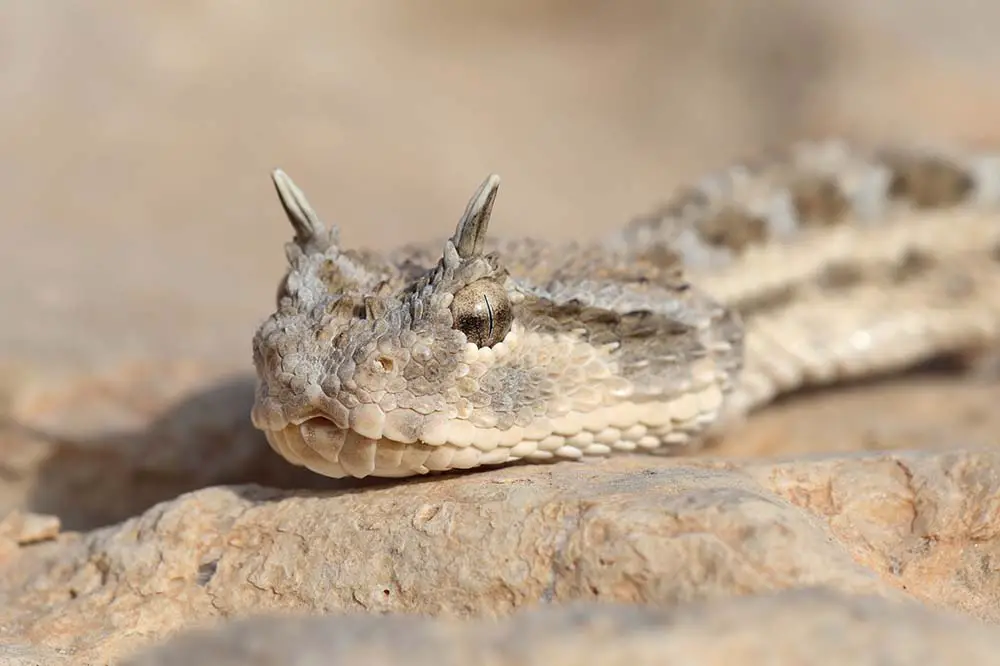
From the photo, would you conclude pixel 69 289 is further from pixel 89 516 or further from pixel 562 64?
pixel 562 64

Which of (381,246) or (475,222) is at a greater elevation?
(381,246)

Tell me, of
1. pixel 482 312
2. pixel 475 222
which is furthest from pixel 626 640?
pixel 475 222

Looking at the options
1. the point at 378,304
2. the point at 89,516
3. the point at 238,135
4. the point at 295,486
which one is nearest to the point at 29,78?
the point at 238,135

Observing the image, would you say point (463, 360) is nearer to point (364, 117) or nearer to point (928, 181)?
point (928, 181)

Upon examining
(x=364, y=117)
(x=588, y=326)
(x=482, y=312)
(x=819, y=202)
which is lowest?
(x=482, y=312)

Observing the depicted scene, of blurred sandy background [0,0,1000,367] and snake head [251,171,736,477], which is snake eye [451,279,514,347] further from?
blurred sandy background [0,0,1000,367]

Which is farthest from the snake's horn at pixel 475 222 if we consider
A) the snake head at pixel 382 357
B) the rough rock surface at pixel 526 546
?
the rough rock surface at pixel 526 546
